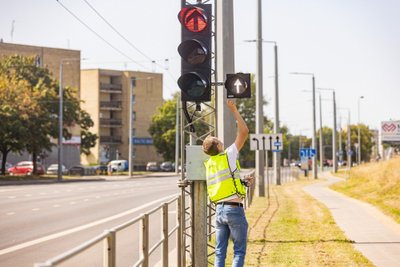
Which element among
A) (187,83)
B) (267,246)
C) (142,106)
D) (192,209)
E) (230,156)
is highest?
(142,106)

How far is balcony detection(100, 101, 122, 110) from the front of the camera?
10500 cm

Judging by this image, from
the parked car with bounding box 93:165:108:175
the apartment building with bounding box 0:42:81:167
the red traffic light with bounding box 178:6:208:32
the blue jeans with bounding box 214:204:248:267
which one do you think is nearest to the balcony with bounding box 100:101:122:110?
the apartment building with bounding box 0:42:81:167

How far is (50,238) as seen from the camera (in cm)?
1372

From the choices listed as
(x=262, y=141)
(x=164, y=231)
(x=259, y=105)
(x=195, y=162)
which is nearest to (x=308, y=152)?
(x=259, y=105)

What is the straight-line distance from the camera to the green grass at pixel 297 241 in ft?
34.4

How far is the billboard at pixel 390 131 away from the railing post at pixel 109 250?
29611mm

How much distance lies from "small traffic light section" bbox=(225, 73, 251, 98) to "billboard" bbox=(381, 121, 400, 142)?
2572 centimetres

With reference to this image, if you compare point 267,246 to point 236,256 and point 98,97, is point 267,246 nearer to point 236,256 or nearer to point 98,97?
point 236,256

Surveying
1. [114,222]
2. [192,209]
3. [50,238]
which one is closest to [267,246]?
[192,209]

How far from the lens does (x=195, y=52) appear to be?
28.5 feet

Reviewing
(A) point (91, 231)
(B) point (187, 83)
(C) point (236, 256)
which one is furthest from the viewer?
(A) point (91, 231)

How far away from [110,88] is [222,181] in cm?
9827

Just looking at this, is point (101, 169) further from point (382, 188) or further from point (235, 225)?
point (235, 225)

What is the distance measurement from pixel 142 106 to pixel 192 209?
3926 inches
